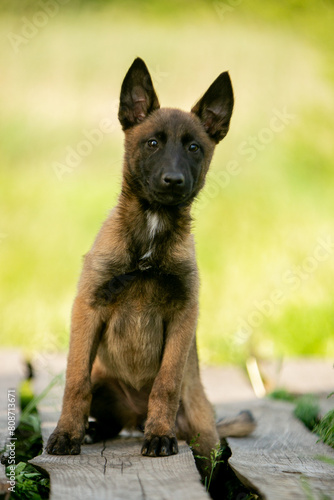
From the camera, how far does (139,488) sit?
253 centimetres

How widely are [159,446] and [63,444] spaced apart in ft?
1.36

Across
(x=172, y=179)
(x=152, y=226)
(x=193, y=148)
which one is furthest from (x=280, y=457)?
(x=193, y=148)

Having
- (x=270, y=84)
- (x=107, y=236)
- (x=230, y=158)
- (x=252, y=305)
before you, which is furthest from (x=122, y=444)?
(x=270, y=84)

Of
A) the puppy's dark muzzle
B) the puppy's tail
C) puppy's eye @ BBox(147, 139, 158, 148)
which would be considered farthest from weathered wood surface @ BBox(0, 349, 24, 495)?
puppy's eye @ BBox(147, 139, 158, 148)

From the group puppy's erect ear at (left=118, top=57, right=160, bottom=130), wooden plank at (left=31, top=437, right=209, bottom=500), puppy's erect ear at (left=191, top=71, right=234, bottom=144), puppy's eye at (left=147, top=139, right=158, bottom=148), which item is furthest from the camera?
puppy's erect ear at (left=191, top=71, right=234, bottom=144)

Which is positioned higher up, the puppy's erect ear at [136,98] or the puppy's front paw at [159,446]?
the puppy's erect ear at [136,98]

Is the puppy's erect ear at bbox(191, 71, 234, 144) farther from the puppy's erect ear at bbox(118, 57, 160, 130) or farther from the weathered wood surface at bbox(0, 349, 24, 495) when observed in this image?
the weathered wood surface at bbox(0, 349, 24, 495)

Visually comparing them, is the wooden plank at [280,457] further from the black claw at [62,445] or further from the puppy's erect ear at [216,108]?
the puppy's erect ear at [216,108]

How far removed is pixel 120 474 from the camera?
2752 mm

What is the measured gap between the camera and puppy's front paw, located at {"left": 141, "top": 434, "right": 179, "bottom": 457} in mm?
3133

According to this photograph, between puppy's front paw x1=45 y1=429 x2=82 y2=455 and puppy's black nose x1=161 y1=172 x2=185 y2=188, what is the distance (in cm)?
124

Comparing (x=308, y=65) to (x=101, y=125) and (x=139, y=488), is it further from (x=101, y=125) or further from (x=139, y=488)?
(x=139, y=488)

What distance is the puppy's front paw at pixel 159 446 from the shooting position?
3.13 m

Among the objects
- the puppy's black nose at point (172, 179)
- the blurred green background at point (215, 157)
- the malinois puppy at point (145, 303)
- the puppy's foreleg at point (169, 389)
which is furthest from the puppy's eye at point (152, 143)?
the blurred green background at point (215, 157)
